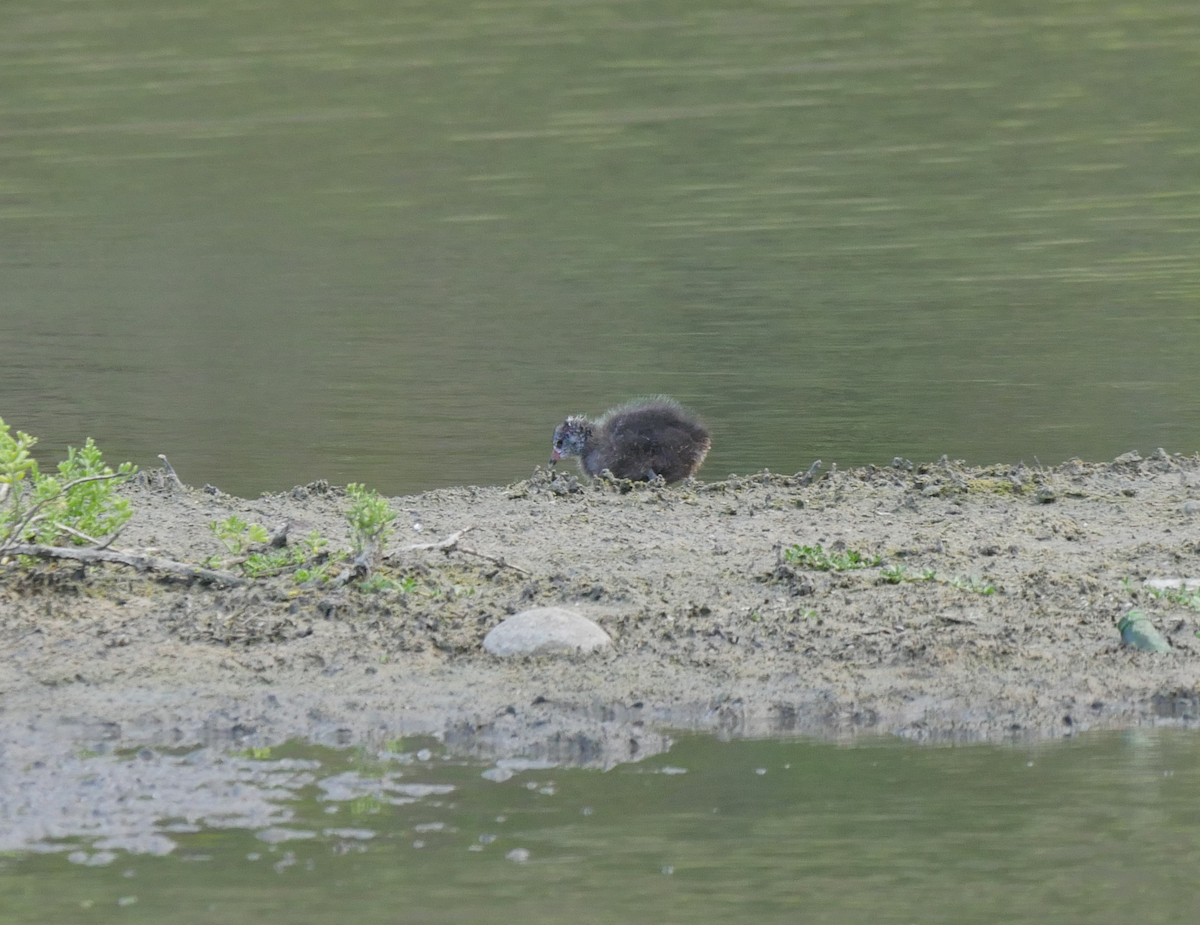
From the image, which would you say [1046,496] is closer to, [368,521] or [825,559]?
[825,559]

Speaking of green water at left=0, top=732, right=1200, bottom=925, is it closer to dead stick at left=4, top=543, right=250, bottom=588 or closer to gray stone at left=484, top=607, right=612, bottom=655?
gray stone at left=484, top=607, right=612, bottom=655

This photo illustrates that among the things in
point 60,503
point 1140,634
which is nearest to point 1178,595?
point 1140,634

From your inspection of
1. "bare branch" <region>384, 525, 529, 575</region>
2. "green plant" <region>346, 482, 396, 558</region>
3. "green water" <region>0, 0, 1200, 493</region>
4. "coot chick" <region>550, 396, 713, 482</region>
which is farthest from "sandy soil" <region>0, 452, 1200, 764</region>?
"green water" <region>0, 0, 1200, 493</region>

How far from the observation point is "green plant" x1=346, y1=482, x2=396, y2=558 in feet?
23.0

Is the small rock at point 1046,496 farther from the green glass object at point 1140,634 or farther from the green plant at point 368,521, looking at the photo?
the green plant at point 368,521

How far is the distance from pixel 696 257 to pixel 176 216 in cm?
534

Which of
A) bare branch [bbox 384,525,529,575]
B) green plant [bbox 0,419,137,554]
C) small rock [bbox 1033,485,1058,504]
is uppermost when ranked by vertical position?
green plant [bbox 0,419,137,554]

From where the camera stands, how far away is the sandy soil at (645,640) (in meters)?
6.23

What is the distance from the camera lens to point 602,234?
641 inches

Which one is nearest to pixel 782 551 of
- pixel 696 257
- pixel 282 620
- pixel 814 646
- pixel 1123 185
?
pixel 814 646

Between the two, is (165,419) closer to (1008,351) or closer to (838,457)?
(838,457)

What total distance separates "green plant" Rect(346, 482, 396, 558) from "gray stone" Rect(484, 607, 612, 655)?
59 cm

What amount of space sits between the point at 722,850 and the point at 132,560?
2.74 m

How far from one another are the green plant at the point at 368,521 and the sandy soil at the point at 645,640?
164mm
